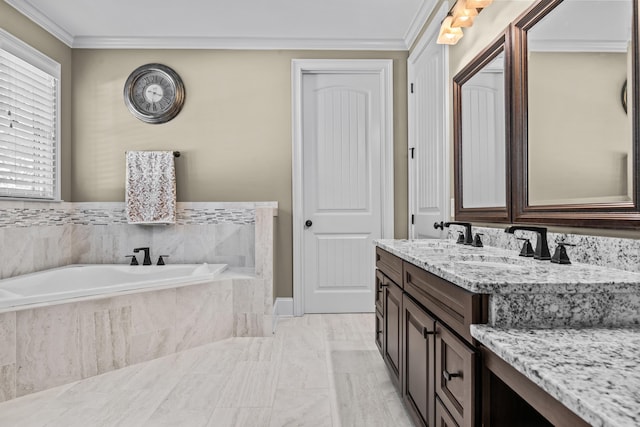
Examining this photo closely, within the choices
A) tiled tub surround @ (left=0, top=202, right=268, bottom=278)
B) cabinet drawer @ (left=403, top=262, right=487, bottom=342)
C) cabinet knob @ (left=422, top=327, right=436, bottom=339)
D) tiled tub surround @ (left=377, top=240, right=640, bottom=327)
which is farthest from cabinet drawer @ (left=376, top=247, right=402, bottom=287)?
tiled tub surround @ (left=0, top=202, right=268, bottom=278)

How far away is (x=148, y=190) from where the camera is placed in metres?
3.43

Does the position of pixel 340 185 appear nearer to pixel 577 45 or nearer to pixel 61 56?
pixel 577 45

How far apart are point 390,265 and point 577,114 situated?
1.09m

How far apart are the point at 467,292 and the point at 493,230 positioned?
3.53 feet

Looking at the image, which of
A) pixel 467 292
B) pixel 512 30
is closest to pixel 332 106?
pixel 512 30

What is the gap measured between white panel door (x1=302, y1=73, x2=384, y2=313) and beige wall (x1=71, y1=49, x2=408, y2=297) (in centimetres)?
19

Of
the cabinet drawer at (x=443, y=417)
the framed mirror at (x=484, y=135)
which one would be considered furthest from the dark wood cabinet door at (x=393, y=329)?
the framed mirror at (x=484, y=135)

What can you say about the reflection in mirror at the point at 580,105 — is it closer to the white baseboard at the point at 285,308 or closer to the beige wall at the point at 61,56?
the white baseboard at the point at 285,308

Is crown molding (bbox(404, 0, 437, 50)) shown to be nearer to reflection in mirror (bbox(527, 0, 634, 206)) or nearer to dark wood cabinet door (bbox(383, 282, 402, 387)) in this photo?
reflection in mirror (bbox(527, 0, 634, 206))

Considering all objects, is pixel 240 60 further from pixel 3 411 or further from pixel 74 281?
pixel 3 411

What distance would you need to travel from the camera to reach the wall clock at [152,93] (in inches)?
140

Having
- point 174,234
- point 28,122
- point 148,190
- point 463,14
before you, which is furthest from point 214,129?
point 463,14

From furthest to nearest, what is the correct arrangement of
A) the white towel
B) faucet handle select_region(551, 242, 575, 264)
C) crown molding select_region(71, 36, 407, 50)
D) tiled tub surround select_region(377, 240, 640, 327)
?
1. crown molding select_region(71, 36, 407, 50)
2. the white towel
3. faucet handle select_region(551, 242, 575, 264)
4. tiled tub surround select_region(377, 240, 640, 327)

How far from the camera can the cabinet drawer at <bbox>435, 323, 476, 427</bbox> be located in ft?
3.48
